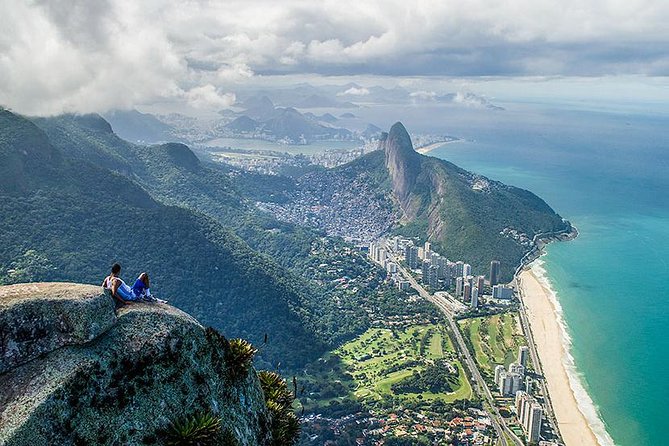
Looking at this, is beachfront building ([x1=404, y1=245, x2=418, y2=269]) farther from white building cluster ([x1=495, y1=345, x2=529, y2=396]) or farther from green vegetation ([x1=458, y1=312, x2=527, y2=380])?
white building cluster ([x1=495, y1=345, x2=529, y2=396])

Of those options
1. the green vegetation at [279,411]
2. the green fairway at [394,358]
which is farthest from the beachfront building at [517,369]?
the green vegetation at [279,411]

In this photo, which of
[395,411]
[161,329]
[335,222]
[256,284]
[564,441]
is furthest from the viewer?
[335,222]

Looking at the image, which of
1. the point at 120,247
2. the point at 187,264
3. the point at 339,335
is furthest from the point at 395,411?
the point at 120,247

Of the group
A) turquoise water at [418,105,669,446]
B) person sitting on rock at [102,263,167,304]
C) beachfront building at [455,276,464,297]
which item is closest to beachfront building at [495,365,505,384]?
turquoise water at [418,105,669,446]

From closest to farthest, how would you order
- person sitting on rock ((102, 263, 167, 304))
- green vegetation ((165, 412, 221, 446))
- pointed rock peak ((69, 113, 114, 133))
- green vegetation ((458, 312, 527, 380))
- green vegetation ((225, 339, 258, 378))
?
green vegetation ((165, 412, 221, 446)) < person sitting on rock ((102, 263, 167, 304)) < green vegetation ((225, 339, 258, 378)) < green vegetation ((458, 312, 527, 380)) < pointed rock peak ((69, 113, 114, 133))

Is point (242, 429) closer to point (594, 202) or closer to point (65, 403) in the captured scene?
point (65, 403)

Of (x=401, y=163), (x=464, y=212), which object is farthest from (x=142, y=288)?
(x=401, y=163)

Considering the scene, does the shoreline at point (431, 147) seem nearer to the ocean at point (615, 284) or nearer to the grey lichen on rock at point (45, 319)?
the ocean at point (615, 284)
